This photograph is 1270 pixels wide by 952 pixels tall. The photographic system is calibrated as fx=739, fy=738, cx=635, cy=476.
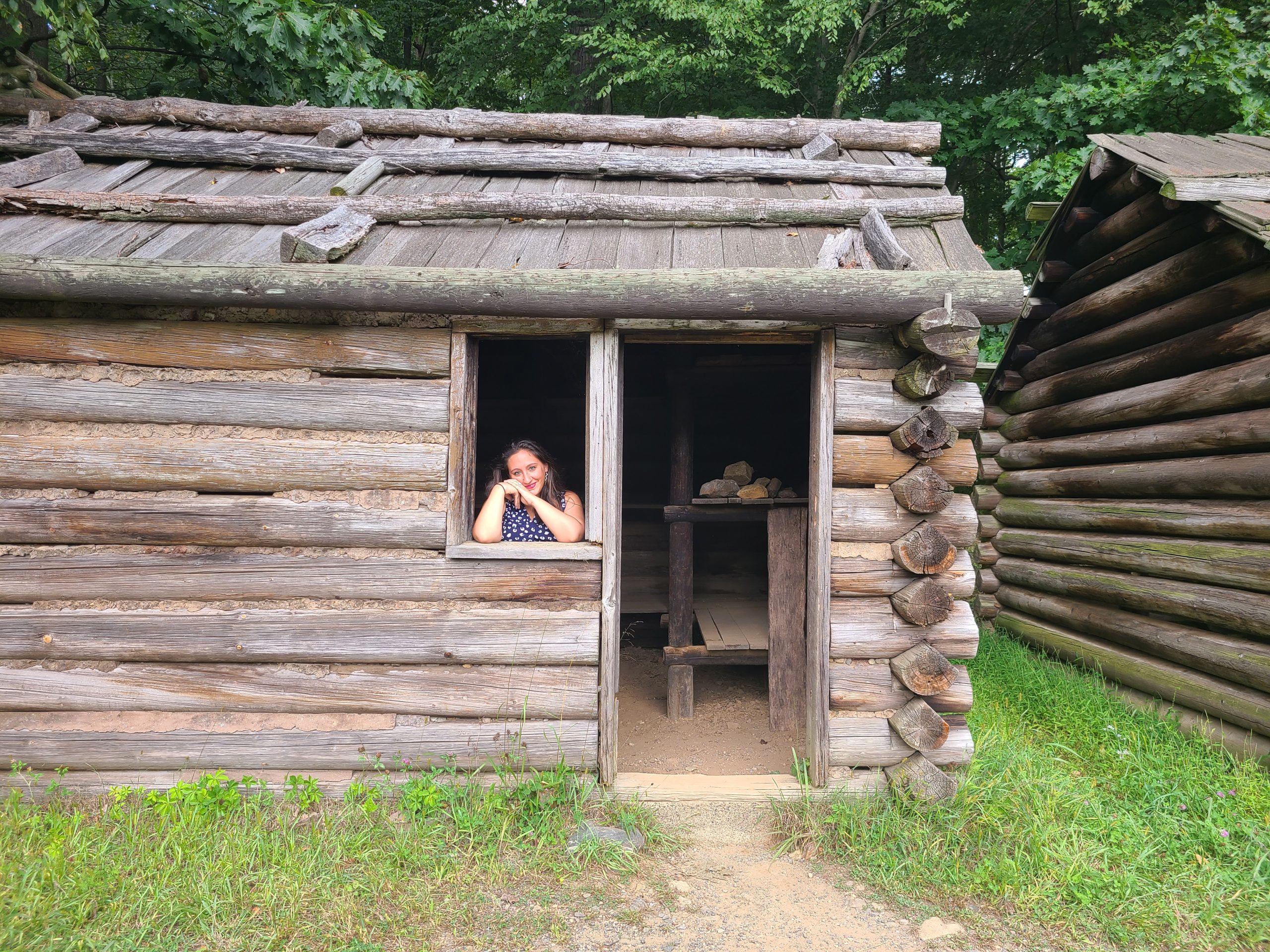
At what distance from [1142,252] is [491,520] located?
5036mm

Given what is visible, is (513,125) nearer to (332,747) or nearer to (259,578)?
(259,578)

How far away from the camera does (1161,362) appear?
5137 mm

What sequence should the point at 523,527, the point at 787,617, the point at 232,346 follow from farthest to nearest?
the point at 787,617, the point at 523,527, the point at 232,346

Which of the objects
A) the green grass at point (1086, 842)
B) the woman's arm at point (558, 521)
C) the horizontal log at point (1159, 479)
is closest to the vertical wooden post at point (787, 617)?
the green grass at point (1086, 842)

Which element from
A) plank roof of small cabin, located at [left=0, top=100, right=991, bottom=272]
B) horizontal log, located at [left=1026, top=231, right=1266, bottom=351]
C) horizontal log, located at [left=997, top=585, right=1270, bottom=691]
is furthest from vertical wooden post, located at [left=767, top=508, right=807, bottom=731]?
horizontal log, located at [left=1026, top=231, right=1266, bottom=351]

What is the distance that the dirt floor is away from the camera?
15.6 ft

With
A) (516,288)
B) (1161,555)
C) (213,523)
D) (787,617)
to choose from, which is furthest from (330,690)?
(1161,555)

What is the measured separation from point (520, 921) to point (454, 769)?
888 millimetres

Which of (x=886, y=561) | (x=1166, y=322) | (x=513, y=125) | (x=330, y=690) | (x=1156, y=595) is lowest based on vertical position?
(x=330, y=690)

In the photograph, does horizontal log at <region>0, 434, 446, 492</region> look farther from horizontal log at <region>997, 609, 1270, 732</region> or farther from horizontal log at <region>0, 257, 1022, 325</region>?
horizontal log at <region>997, 609, 1270, 732</region>

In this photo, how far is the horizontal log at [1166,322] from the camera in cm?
436

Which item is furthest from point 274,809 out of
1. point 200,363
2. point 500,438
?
point 500,438

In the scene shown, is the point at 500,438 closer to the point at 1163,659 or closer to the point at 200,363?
the point at 200,363

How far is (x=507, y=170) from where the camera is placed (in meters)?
4.60
